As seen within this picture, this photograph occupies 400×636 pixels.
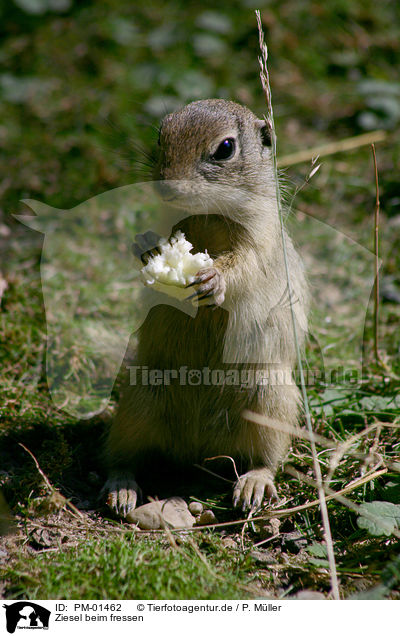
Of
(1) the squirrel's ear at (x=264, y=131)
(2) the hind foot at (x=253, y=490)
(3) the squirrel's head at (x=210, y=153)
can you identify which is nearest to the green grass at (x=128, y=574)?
(2) the hind foot at (x=253, y=490)

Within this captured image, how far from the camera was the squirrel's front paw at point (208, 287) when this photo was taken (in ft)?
11.9

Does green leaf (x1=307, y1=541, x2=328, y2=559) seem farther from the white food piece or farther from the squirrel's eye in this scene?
the squirrel's eye

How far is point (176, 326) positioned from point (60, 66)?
6594 mm

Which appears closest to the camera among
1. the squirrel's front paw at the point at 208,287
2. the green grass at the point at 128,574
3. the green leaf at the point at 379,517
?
the green grass at the point at 128,574

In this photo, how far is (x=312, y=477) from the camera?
4180 millimetres

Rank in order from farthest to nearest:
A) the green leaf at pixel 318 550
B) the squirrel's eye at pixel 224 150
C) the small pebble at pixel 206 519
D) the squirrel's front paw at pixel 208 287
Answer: the squirrel's eye at pixel 224 150
the small pebble at pixel 206 519
the squirrel's front paw at pixel 208 287
the green leaf at pixel 318 550

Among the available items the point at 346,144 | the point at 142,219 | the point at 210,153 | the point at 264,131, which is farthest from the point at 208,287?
the point at 346,144

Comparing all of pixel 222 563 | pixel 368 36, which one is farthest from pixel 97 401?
pixel 368 36

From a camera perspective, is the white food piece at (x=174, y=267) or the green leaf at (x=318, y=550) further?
the white food piece at (x=174, y=267)

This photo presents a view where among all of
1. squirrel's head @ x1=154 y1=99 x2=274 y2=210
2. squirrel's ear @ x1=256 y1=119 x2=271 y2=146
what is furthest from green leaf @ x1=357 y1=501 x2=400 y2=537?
squirrel's ear @ x1=256 y1=119 x2=271 y2=146

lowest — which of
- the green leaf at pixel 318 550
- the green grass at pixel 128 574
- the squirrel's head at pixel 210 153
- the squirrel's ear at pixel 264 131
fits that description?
the green grass at pixel 128 574
